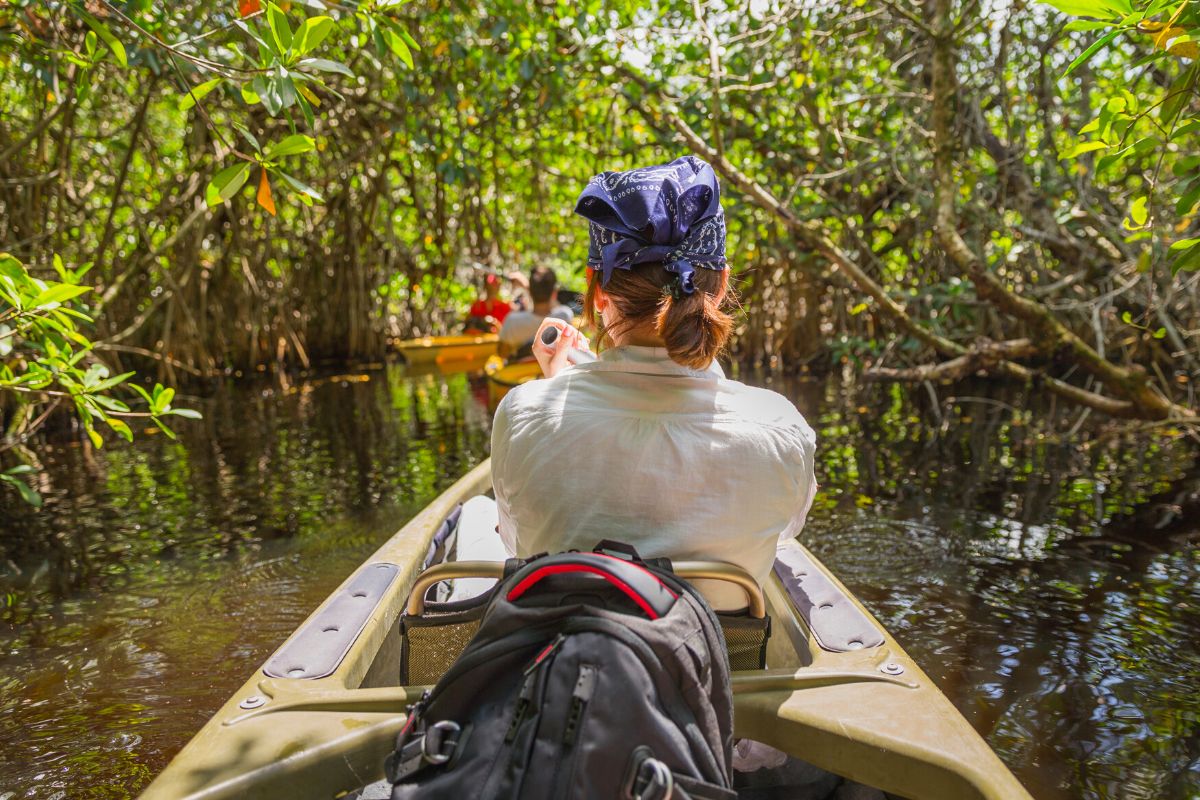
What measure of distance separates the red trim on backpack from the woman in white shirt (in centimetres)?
20

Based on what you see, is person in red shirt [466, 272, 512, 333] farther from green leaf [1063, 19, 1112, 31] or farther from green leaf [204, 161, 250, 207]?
green leaf [1063, 19, 1112, 31]

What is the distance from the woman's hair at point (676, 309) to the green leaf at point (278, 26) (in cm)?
106

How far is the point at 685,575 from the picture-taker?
137 cm

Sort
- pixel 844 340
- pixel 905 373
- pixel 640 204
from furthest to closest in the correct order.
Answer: pixel 844 340 < pixel 905 373 < pixel 640 204

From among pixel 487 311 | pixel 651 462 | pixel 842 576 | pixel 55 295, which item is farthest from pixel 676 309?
pixel 487 311

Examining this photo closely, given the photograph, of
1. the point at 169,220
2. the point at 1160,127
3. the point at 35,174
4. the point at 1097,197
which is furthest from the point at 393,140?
the point at 1160,127

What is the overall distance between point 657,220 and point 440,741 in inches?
31.5

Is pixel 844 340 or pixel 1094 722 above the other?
pixel 844 340

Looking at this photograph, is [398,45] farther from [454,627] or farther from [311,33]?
[454,627]

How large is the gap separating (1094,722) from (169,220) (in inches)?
432

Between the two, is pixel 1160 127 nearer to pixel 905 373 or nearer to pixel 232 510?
pixel 905 373

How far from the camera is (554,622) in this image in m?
1.18

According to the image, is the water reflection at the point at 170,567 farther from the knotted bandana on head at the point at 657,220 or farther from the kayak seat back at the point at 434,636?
the knotted bandana on head at the point at 657,220

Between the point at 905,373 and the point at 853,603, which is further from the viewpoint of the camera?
the point at 905,373
